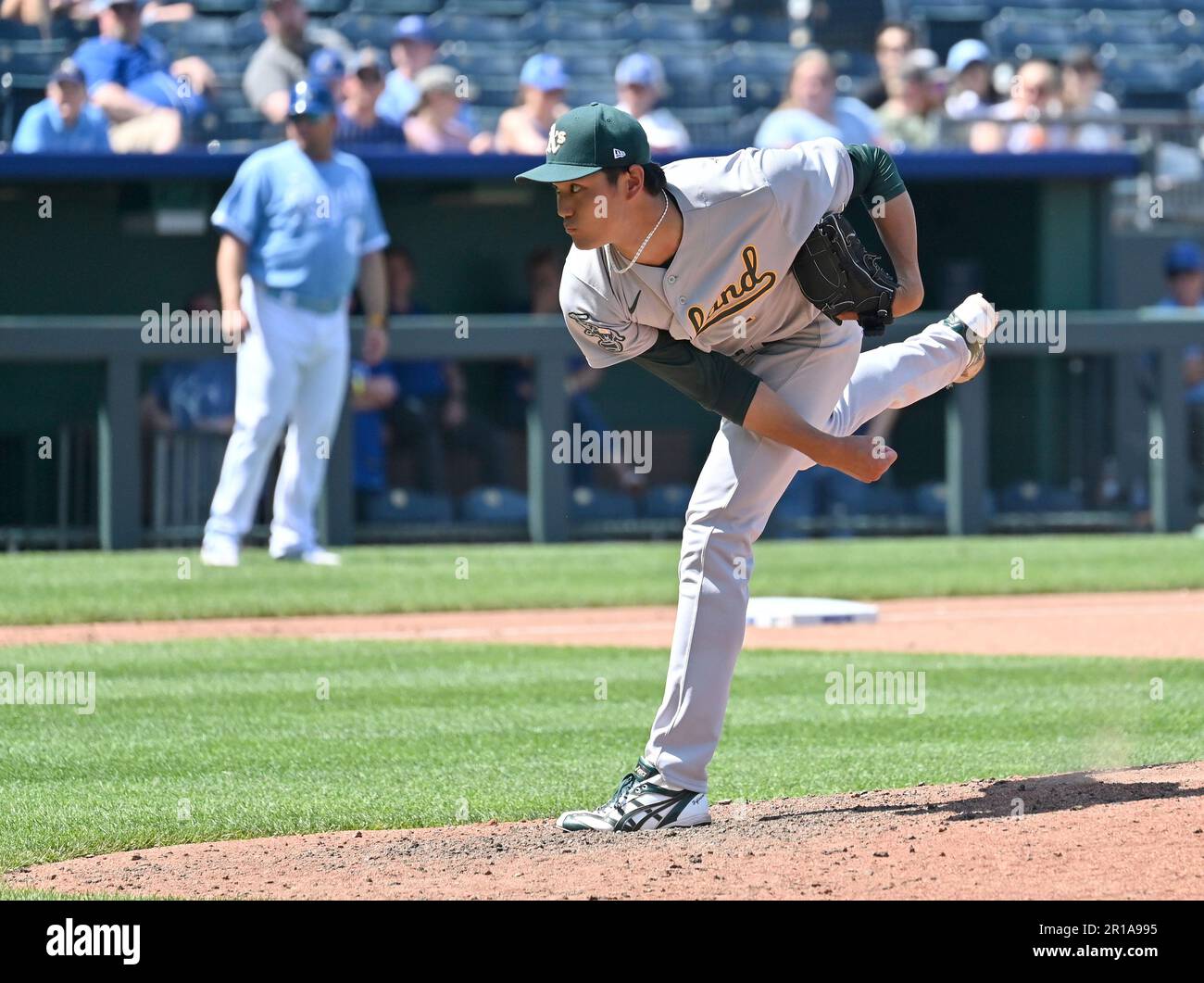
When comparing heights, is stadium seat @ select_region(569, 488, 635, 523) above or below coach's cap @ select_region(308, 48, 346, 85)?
below

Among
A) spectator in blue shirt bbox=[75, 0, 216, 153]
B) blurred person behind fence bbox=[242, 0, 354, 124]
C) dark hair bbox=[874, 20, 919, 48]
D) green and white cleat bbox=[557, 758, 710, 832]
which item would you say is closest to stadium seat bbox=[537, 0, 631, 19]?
dark hair bbox=[874, 20, 919, 48]

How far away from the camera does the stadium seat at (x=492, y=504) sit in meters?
13.0

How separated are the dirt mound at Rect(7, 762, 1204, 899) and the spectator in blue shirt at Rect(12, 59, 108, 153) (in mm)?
9110

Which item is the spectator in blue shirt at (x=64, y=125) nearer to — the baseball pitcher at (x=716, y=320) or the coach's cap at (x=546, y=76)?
the coach's cap at (x=546, y=76)

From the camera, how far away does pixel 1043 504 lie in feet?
45.5

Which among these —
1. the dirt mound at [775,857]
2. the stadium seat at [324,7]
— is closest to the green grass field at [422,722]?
the dirt mound at [775,857]

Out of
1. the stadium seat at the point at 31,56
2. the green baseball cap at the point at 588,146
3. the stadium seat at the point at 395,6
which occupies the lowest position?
the green baseball cap at the point at 588,146

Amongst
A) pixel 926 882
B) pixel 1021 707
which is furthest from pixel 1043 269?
pixel 926 882

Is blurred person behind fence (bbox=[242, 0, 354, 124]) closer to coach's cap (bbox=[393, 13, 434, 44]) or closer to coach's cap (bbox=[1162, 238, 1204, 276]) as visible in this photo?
coach's cap (bbox=[393, 13, 434, 44])

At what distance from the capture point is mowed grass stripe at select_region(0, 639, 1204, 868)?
17.5 ft

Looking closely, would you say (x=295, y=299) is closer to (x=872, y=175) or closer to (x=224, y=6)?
(x=872, y=175)

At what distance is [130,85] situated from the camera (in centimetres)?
1356

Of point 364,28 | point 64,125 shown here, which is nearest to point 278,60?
point 64,125
